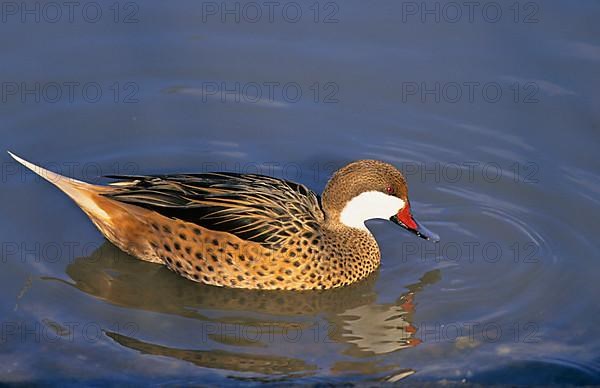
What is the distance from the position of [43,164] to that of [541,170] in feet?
14.1

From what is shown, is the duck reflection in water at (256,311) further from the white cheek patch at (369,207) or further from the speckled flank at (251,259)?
the white cheek patch at (369,207)

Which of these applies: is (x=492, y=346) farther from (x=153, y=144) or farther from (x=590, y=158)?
(x=153, y=144)

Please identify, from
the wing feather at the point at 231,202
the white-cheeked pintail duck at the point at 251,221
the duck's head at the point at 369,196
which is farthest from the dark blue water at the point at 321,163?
the wing feather at the point at 231,202

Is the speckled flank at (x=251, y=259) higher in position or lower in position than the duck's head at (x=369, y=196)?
lower

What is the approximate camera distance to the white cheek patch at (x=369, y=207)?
895cm

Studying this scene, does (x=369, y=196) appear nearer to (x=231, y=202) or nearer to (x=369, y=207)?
(x=369, y=207)

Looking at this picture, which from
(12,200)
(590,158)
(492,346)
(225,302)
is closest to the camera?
(492,346)

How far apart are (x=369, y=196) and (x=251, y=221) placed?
3.10ft

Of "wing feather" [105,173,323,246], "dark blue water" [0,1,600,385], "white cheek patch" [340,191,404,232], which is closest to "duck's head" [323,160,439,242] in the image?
"white cheek patch" [340,191,404,232]

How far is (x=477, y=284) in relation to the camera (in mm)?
8750

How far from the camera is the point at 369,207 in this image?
9.05 meters

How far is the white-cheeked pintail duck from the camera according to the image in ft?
28.7

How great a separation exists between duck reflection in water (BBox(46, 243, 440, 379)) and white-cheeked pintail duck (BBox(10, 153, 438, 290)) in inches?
5.0

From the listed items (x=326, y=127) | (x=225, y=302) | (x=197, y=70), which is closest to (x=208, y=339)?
(x=225, y=302)
